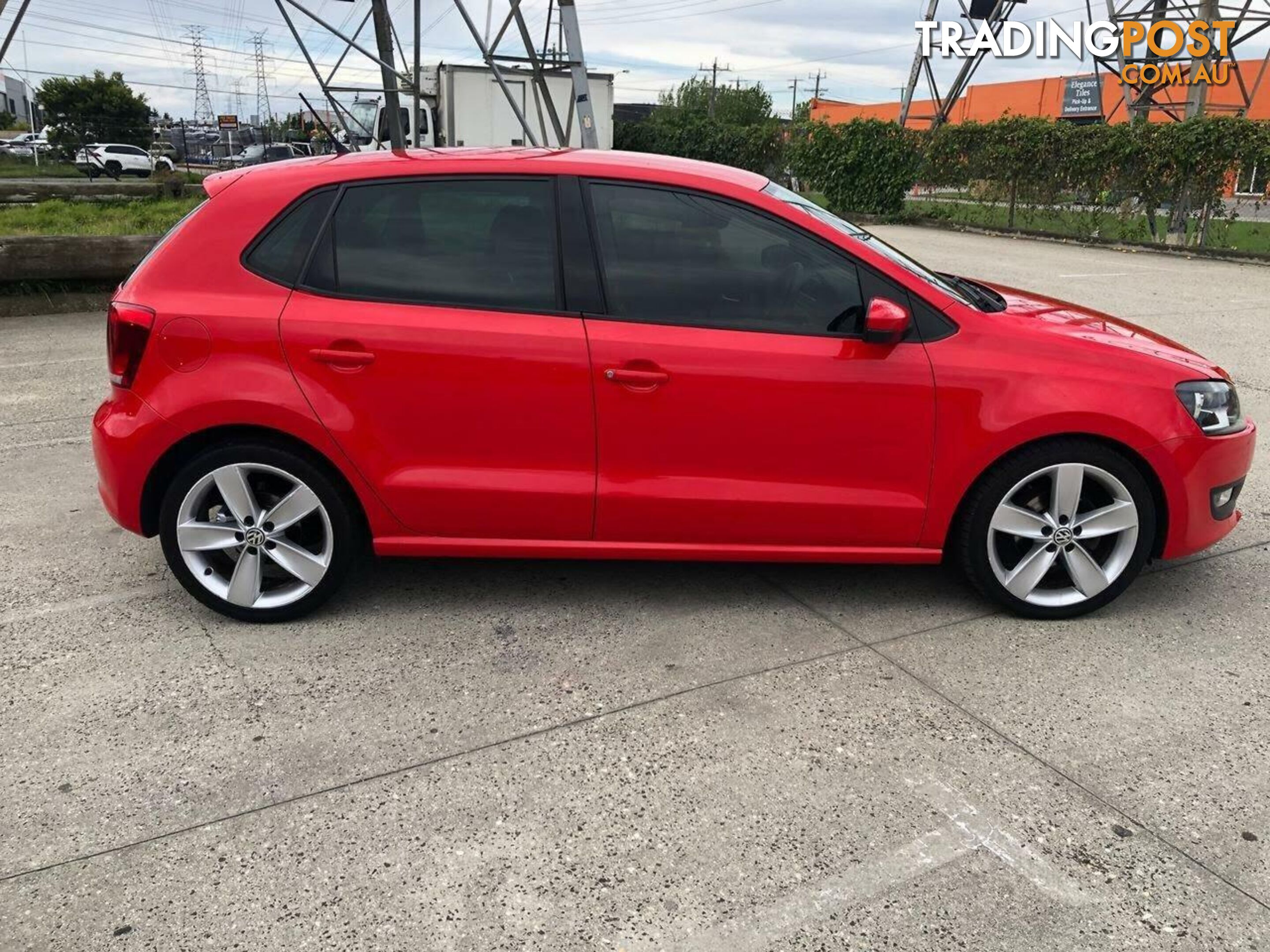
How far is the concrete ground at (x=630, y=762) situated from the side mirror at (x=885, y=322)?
1.08 m

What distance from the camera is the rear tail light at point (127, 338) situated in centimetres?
357

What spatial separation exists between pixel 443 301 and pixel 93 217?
1279 centimetres

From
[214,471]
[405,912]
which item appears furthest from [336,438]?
[405,912]

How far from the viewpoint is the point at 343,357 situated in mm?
3547

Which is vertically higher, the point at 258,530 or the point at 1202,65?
the point at 1202,65

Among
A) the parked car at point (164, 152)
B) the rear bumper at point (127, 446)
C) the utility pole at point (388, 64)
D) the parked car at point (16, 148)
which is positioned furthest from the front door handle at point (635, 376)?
the parked car at point (16, 148)

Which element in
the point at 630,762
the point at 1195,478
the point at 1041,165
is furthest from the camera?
the point at 1041,165

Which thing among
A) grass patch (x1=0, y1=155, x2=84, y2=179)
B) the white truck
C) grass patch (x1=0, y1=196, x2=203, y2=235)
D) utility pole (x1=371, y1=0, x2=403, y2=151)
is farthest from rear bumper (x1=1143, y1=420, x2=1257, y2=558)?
grass patch (x1=0, y1=155, x2=84, y2=179)

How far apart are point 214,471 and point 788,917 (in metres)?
2.45

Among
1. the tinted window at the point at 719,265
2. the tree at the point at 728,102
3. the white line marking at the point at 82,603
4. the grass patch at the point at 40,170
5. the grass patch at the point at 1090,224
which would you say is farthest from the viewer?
the tree at the point at 728,102

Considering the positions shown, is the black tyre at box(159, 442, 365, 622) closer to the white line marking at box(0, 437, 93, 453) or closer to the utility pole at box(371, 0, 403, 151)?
the white line marking at box(0, 437, 93, 453)

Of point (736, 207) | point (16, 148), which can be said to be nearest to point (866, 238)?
point (736, 207)

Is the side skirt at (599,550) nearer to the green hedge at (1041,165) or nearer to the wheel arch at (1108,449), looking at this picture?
the wheel arch at (1108,449)

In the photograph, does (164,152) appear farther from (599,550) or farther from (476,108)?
(599,550)
